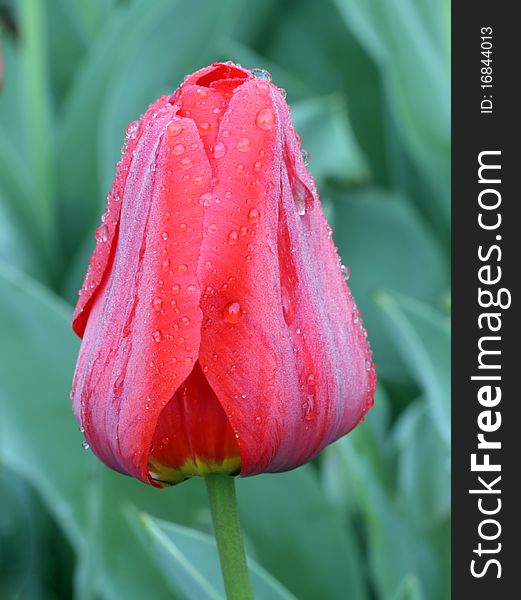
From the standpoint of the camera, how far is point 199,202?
503 millimetres

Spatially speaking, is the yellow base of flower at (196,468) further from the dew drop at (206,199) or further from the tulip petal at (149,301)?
the dew drop at (206,199)

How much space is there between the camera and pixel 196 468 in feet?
1.73

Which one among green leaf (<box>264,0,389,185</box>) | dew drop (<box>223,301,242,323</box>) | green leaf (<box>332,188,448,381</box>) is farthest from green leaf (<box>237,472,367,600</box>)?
green leaf (<box>264,0,389,185</box>)

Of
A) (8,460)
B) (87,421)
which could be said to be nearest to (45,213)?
(8,460)

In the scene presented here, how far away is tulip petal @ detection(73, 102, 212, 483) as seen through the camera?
504 mm

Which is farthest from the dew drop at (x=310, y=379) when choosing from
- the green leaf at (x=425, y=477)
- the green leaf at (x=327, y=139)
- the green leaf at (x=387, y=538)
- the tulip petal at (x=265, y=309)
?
the green leaf at (x=327, y=139)

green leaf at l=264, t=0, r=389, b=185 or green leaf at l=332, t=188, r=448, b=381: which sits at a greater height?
green leaf at l=264, t=0, r=389, b=185

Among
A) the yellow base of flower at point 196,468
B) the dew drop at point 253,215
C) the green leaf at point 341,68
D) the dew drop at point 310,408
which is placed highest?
the green leaf at point 341,68

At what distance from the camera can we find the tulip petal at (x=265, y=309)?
50 cm

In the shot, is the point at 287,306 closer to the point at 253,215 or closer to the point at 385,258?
the point at 253,215

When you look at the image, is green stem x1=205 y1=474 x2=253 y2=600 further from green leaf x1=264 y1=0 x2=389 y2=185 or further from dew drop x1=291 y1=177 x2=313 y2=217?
green leaf x1=264 y1=0 x2=389 y2=185

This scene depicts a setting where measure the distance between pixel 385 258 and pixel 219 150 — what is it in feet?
3.26

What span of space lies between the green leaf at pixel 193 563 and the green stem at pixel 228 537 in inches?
6.6

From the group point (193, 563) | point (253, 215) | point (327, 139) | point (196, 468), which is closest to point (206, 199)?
point (253, 215)
